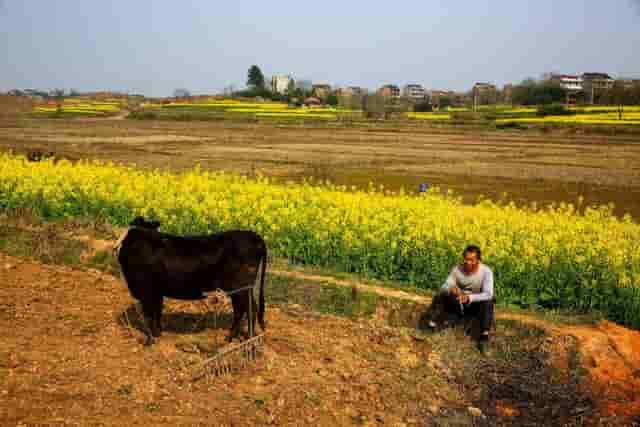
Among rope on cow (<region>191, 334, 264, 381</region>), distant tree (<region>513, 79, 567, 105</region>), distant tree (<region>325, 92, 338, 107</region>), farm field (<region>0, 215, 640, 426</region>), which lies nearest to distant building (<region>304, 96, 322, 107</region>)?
distant tree (<region>325, 92, 338, 107</region>)

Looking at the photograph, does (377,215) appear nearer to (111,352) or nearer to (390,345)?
(390,345)

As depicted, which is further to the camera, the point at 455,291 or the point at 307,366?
the point at 455,291

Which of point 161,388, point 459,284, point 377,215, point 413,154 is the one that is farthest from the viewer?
point 413,154

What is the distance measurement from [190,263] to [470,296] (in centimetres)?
331

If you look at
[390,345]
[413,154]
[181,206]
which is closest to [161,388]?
[390,345]

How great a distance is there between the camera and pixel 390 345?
730 centimetres

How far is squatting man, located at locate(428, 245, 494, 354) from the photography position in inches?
295

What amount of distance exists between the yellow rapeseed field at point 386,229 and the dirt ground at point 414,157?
1121cm

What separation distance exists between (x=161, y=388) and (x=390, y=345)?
2.76 metres

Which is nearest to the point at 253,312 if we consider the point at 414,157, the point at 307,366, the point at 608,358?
the point at 307,366

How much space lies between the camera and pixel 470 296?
7434 millimetres

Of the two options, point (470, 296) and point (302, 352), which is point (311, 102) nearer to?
point (470, 296)

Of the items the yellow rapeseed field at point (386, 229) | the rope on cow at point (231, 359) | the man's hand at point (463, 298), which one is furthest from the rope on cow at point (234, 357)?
the yellow rapeseed field at point (386, 229)

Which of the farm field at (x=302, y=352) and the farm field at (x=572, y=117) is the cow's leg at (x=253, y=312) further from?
the farm field at (x=572, y=117)
